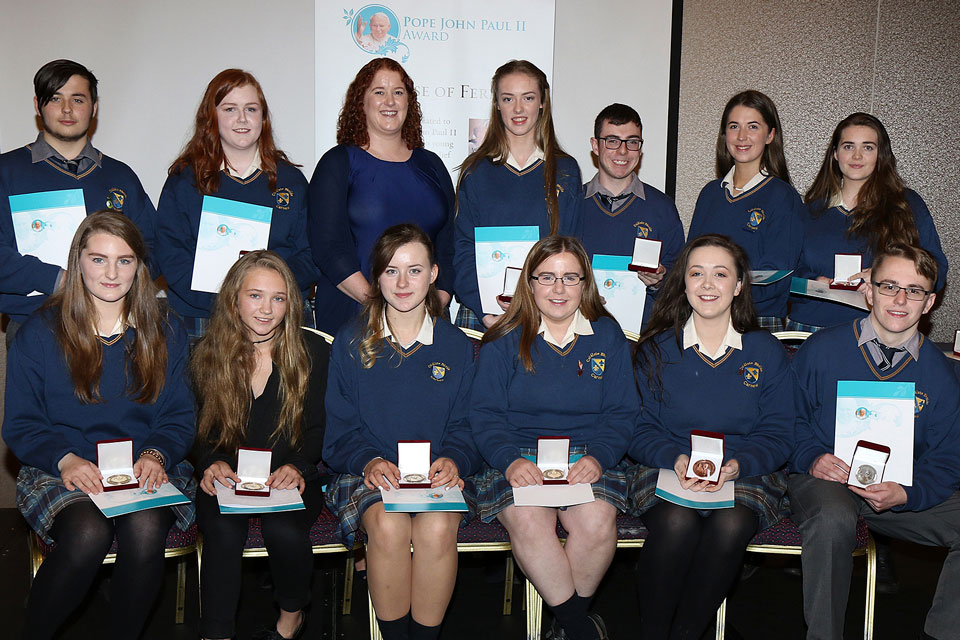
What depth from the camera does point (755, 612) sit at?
384cm

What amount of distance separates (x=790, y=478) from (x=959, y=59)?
11.8 ft

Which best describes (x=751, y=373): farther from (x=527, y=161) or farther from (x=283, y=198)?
(x=283, y=198)

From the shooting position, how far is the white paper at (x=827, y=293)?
3.77 m

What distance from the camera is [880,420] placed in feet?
10.7

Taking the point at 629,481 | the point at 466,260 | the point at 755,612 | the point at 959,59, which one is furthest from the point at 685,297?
the point at 959,59

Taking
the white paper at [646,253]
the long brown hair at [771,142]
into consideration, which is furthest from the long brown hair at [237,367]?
the long brown hair at [771,142]

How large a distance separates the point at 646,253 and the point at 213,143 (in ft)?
6.82

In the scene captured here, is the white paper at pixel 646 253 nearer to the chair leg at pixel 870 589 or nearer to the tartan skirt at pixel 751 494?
the tartan skirt at pixel 751 494

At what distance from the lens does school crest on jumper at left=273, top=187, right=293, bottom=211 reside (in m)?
3.85

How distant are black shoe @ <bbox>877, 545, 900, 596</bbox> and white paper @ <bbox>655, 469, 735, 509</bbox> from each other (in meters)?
1.53

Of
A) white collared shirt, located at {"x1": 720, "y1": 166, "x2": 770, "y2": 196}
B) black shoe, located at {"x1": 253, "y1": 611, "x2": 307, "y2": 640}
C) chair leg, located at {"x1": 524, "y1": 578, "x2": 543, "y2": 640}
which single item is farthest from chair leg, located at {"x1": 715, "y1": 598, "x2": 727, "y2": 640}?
white collared shirt, located at {"x1": 720, "y1": 166, "x2": 770, "y2": 196}

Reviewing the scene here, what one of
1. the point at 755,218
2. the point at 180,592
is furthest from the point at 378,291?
the point at 755,218

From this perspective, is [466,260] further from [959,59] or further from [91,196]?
[959,59]

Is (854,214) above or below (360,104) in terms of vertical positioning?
below
